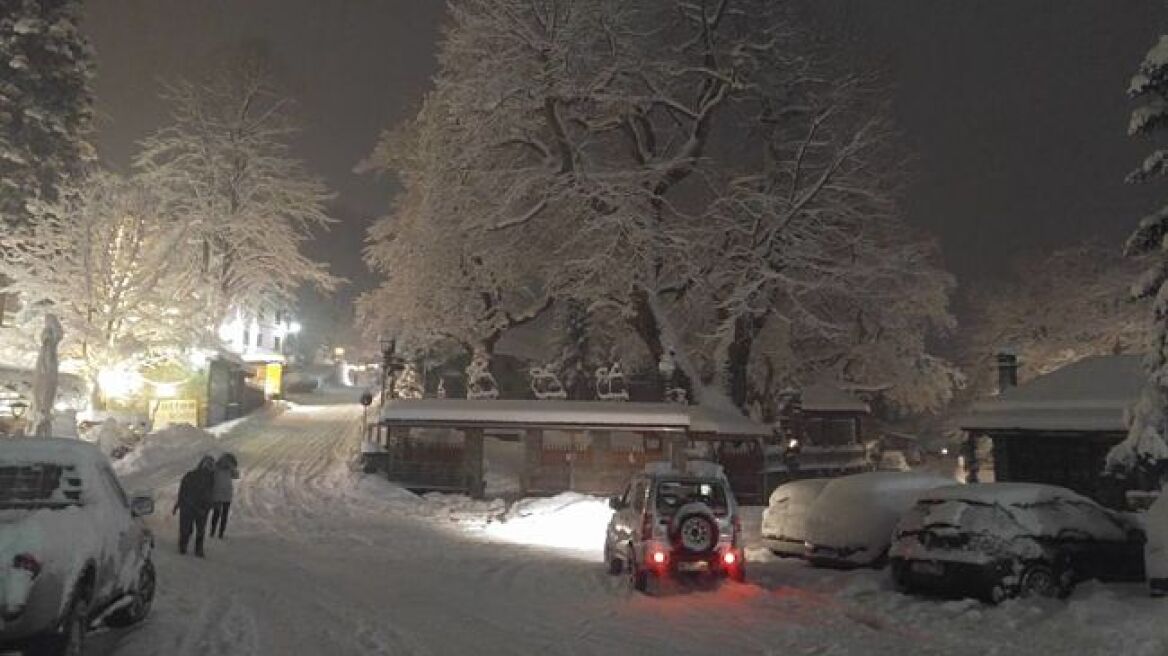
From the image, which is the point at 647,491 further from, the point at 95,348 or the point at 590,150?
the point at 95,348

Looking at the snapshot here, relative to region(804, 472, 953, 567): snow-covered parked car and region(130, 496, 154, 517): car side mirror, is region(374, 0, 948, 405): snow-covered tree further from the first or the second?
region(130, 496, 154, 517): car side mirror

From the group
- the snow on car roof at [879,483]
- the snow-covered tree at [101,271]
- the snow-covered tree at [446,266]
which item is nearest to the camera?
the snow on car roof at [879,483]

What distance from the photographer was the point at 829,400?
43875 mm

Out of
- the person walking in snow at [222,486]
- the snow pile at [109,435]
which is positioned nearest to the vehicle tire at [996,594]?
the person walking in snow at [222,486]

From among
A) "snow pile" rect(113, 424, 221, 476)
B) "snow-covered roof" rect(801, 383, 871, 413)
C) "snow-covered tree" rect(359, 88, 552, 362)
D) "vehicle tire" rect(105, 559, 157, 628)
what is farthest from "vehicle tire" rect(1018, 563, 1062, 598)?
"snow-covered roof" rect(801, 383, 871, 413)

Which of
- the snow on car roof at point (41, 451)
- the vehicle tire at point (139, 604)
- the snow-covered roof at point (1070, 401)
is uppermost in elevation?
the snow-covered roof at point (1070, 401)

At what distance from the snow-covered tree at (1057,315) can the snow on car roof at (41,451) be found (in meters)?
43.8

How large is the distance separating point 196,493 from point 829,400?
3451 centimetres

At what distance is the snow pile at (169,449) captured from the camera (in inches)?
1145

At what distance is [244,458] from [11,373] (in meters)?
9.22

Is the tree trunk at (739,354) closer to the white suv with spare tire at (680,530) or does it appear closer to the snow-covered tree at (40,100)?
the white suv with spare tire at (680,530)

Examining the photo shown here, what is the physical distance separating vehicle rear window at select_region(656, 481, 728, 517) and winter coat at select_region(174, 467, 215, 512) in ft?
25.3

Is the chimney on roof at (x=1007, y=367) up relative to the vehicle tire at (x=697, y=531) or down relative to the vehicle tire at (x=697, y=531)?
up

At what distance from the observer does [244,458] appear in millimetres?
31766
